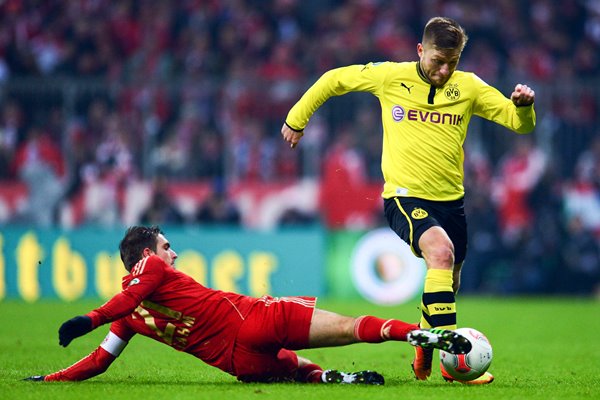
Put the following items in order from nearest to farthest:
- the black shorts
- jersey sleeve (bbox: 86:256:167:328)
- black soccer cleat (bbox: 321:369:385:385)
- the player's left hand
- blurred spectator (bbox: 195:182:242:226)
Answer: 1. jersey sleeve (bbox: 86:256:167:328)
2. black soccer cleat (bbox: 321:369:385:385)
3. the player's left hand
4. the black shorts
5. blurred spectator (bbox: 195:182:242:226)

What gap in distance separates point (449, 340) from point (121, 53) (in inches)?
609

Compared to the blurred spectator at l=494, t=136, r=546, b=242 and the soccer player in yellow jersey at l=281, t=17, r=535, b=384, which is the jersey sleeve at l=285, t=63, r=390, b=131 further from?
the blurred spectator at l=494, t=136, r=546, b=242

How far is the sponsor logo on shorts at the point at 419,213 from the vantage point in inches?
299

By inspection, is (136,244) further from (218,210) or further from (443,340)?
(218,210)

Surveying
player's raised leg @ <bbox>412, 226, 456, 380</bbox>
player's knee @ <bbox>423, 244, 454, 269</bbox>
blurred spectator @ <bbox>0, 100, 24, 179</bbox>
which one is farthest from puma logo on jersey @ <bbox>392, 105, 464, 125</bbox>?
blurred spectator @ <bbox>0, 100, 24, 179</bbox>

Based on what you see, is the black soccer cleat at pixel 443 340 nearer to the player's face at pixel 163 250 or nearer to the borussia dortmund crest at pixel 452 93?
the player's face at pixel 163 250

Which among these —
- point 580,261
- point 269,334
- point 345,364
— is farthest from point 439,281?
point 580,261

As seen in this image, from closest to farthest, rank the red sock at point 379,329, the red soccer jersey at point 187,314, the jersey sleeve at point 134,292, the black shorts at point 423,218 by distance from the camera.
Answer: the jersey sleeve at point 134,292 < the red sock at point 379,329 < the red soccer jersey at point 187,314 < the black shorts at point 423,218

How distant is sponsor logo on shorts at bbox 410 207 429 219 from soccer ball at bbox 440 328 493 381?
2.91 ft

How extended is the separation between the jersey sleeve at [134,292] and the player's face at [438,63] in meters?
2.30

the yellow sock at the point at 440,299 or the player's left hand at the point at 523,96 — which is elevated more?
the player's left hand at the point at 523,96

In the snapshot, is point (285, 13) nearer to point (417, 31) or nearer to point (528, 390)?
point (417, 31)

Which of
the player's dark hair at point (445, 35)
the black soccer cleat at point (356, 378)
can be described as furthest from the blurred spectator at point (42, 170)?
the black soccer cleat at point (356, 378)

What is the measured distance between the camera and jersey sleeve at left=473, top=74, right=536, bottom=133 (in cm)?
759
